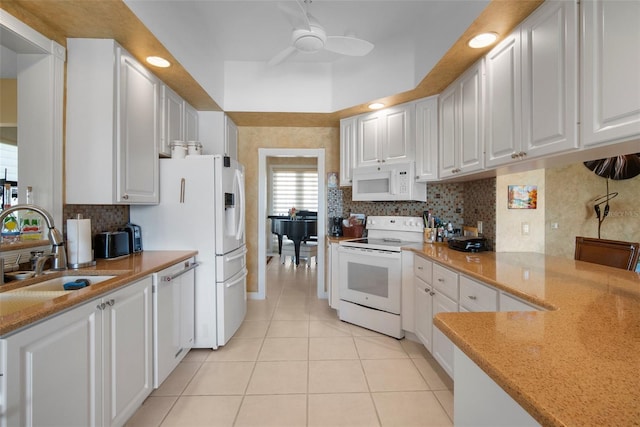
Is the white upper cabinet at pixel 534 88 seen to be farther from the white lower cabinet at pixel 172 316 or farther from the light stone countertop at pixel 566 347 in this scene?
the white lower cabinet at pixel 172 316

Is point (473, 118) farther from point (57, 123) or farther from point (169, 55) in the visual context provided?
point (57, 123)

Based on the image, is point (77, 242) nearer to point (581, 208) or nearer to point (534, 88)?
point (534, 88)

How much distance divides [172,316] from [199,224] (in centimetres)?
75

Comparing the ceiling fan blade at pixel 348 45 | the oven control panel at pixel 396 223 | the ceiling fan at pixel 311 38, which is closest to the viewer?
the ceiling fan at pixel 311 38

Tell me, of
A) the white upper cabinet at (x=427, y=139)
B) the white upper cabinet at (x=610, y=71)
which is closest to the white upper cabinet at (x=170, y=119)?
the white upper cabinet at (x=427, y=139)

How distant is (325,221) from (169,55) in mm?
2418

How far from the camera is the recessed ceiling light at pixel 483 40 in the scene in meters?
1.79

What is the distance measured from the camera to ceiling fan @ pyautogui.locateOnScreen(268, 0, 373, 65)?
1907 millimetres

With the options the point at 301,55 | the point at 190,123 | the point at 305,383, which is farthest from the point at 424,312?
the point at 190,123

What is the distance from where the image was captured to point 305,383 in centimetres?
199

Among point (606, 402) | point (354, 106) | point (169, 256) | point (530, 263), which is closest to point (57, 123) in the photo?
point (169, 256)

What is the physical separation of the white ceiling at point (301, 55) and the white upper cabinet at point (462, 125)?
12.2 inches

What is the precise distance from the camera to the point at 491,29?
172 centimetres

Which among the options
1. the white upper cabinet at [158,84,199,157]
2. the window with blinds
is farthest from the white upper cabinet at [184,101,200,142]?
the window with blinds
